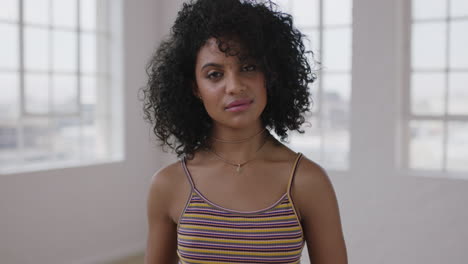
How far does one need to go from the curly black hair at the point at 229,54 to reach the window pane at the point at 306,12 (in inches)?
118

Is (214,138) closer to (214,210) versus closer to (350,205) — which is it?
(214,210)

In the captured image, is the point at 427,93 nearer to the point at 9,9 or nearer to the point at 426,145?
the point at 426,145

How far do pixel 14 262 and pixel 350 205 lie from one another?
2638 mm

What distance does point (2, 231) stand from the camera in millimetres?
3654

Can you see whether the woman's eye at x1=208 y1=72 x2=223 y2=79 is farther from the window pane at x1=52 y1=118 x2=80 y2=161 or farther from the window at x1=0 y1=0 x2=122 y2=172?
the window pane at x1=52 y1=118 x2=80 y2=161

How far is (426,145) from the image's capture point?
3.83 metres

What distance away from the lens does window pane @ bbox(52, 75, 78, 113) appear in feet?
13.8

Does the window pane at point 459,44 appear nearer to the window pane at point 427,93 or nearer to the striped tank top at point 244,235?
the window pane at point 427,93

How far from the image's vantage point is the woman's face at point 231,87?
1.26 metres

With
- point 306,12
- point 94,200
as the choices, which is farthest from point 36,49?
point 306,12

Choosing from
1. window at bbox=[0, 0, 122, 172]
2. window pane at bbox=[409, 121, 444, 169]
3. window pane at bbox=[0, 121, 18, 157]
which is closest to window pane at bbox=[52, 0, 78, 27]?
window at bbox=[0, 0, 122, 172]

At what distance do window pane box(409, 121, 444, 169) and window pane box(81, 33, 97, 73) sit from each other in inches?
113

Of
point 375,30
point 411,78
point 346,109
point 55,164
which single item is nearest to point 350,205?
point 346,109

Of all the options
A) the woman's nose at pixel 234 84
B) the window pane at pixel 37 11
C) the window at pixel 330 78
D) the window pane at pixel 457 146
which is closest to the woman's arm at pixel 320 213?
the woman's nose at pixel 234 84
